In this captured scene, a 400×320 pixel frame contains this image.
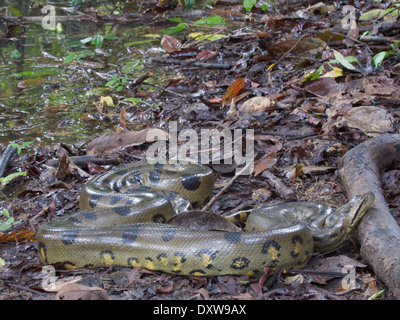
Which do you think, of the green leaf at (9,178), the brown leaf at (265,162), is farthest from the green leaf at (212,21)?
the green leaf at (9,178)

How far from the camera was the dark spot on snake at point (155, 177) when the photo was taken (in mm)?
5773

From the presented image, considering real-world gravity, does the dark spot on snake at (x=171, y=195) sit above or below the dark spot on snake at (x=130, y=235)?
below

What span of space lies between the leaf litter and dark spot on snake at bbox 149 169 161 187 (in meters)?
0.74

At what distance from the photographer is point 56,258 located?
13.4ft

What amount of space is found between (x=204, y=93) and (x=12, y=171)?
3.59 m

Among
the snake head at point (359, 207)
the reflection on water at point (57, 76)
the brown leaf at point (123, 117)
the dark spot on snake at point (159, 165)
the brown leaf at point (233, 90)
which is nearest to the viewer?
the snake head at point (359, 207)

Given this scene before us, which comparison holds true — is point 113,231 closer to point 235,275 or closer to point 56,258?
point 56,258

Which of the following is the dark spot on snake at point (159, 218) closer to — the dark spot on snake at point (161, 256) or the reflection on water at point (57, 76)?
the dark spot on snake at point (161, 256)

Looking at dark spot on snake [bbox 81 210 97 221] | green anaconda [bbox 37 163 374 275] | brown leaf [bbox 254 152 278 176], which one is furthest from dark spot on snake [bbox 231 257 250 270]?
brown leaf [bbox 254 152 278 176]

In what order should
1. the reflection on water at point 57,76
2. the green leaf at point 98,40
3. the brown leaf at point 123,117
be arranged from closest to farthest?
the brown leaf at point 123,117
the reflection on water at point 57,76
the green leaf at point 98,40

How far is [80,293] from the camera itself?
3.42 meters

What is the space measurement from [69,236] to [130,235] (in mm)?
586

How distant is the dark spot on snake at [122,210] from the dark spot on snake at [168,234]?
72 centimetres
